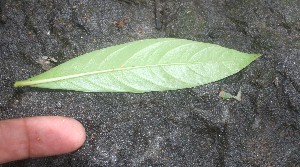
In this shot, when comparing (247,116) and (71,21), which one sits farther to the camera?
(71,21)

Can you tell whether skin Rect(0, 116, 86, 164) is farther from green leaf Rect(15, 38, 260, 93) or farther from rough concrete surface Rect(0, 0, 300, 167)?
green leaf Rect(15, 38, 260, 93)

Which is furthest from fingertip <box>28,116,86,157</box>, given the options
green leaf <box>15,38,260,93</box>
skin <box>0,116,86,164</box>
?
green leaf <box>15,38,260,93</box>

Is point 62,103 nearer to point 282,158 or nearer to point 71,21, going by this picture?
point 71,21

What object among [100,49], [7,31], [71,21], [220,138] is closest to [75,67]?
[100,49]

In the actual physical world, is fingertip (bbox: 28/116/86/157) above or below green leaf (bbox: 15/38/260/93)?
below

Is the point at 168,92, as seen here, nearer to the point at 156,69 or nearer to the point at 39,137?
the point at 156,69

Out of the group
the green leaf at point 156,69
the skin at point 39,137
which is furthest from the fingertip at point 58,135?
the green leaf at point 156,69
